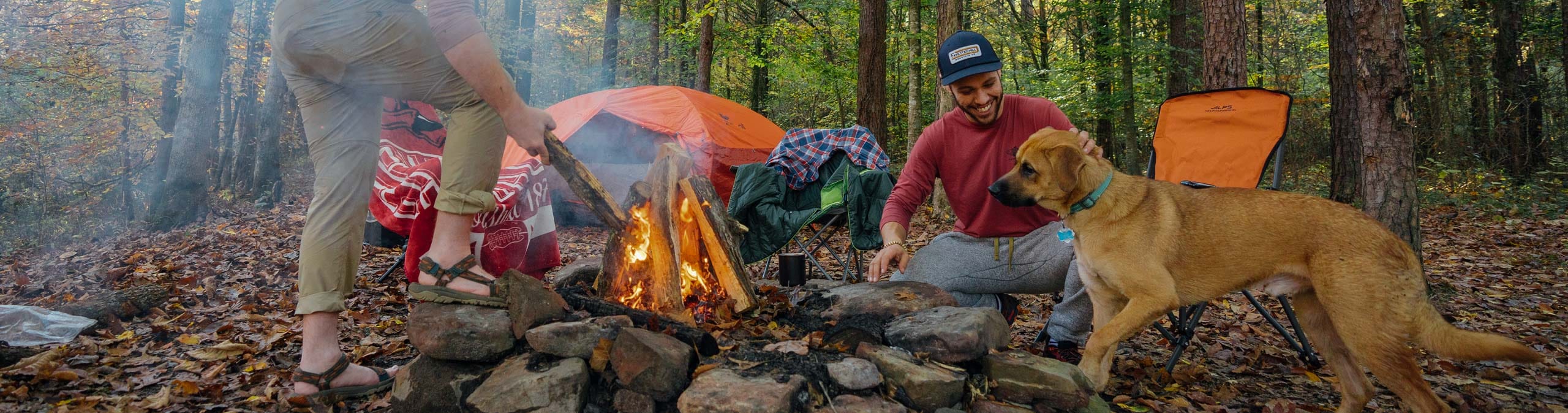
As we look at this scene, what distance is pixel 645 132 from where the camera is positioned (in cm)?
926

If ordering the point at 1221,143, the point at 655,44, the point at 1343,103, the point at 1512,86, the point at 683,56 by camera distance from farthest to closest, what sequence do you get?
the point at 683,56 < the point at 655,44 < the point at 1512,86 < the point at 1343,103 < the point at 1221,143

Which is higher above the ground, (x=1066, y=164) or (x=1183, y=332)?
(x=1066, y=164)

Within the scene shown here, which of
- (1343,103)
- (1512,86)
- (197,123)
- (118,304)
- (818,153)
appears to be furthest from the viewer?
(1512,86)

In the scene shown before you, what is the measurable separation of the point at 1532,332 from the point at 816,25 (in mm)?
18579

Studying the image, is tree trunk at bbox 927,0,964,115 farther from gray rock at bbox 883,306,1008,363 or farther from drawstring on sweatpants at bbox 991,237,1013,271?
gray rock at bbox 883,306,1008,363

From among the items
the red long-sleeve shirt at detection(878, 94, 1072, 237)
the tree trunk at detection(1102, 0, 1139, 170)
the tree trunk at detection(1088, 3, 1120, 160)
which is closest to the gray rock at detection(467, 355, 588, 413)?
the red long-sleeve shirt at detection(878, 94, 1072, 237)

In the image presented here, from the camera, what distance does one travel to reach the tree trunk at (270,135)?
1104cm

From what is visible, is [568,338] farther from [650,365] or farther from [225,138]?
[225,138]

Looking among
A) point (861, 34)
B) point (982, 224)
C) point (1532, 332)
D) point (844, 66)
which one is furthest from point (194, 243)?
point (844, 66)

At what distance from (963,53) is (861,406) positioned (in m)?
1.85

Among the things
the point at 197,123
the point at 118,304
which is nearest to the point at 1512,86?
the point at 118,304

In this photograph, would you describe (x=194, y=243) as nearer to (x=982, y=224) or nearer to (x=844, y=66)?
(x=982, y=224)

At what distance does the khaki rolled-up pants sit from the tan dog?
2.05 meters

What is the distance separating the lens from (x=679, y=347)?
2564 millimetres
